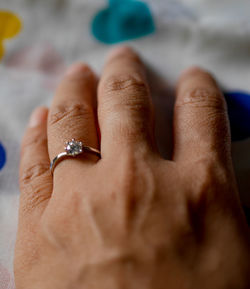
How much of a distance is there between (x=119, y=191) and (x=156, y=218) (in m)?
0.08

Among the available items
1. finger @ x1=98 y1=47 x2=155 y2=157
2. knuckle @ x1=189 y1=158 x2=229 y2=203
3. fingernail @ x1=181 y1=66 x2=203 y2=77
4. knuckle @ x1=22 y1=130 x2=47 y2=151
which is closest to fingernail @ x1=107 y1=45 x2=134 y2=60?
finger @ x1=98 y1=47 x2=155 y2=157

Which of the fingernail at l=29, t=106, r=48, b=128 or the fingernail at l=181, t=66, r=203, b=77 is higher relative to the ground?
the fingernail at l=181, t=66, r=203, b=77

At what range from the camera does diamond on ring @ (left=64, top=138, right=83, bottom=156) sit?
62cm

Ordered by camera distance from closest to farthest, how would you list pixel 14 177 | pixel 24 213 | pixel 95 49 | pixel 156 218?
pixel 156 218 → pixel 24 213 → pixel 14 177 → pixel 95 49

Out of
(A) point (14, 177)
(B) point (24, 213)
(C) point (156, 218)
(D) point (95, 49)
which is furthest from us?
(D) point (95, 49)

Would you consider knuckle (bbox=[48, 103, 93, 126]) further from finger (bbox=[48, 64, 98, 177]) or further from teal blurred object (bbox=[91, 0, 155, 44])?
teal blurred object (bbox=[91, 0, 155, 44])

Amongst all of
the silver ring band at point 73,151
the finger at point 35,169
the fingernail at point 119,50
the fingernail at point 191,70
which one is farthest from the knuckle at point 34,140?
the fingernail at point 191,70

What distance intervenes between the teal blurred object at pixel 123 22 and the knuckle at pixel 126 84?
8.8 inches

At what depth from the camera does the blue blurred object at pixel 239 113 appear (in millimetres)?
730

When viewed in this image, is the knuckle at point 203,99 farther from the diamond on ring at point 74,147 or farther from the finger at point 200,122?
the diamond on ring at point 74,147

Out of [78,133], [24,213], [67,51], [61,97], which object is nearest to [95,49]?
[67,51]

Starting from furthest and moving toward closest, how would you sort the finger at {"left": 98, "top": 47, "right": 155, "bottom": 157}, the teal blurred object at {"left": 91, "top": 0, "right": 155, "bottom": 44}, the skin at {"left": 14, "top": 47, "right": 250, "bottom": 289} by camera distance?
the teal blurred object at {"left": 91, "top": 0, "right": 155, "bottom": 44} → the finger at {"left": 98, "top": 47, "right": 155, "bottom": 157} → the skin at {"left": 14, "top": 47, "right": 250, "bottom": 289}

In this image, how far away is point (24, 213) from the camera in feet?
2.08

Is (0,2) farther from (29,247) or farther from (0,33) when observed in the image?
(29,247)
